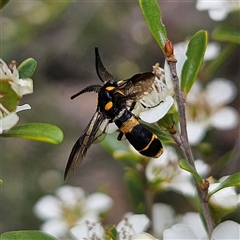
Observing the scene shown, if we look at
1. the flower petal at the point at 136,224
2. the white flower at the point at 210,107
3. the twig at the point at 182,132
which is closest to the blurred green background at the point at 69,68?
the white flower at the point at 210,107

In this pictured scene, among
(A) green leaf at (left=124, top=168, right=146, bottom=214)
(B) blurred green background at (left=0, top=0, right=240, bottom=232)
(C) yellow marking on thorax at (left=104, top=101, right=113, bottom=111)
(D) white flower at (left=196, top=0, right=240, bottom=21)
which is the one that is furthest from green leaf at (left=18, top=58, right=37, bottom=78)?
(B) blurred green background at (left=0, top=0, right=240, bottom=232)

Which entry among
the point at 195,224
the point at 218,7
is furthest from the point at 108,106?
the point at 218,7

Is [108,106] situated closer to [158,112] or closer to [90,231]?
[158,112]

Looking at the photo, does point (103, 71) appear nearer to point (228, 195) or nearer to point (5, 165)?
point (228, 195)

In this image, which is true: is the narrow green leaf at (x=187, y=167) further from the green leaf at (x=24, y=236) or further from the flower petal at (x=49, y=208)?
the flower petal at (x=49, y=208)

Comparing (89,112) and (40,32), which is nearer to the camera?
(40,32)

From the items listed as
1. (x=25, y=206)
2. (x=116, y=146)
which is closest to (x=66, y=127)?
(x=25, y=206)
